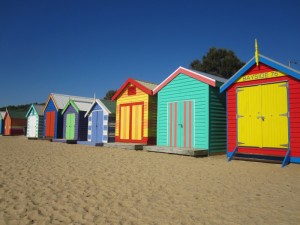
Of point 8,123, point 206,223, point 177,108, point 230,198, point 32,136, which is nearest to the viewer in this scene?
point 206,223

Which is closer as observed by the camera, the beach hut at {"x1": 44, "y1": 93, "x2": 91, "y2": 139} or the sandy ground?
the sandy ground

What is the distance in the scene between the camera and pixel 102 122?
18188 mm

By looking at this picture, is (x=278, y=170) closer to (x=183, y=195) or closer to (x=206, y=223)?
(x=183, y=195)

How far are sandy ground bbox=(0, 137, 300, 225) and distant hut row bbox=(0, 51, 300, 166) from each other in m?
2.12

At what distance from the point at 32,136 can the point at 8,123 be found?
13.0 metres

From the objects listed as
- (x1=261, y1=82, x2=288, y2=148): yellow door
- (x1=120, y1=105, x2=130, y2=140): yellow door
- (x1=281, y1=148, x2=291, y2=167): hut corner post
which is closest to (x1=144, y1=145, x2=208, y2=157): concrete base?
(x1=261, y1=82, x2=288, y2=148): yellow door

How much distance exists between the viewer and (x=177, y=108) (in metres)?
13.1

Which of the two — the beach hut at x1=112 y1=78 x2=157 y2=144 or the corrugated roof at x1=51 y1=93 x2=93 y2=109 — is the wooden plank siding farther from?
the corrugated roof at x1=51 y1=93 x2=93 y2=109

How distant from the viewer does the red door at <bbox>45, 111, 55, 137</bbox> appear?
24.2 metres

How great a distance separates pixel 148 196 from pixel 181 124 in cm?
813

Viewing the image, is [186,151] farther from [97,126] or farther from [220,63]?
[220,63]

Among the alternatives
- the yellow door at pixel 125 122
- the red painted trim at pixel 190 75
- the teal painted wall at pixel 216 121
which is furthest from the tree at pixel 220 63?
the teal painted wall at pixel 216 121

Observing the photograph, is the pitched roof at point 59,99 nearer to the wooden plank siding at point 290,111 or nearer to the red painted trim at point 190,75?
the red painted trim at point 190,75

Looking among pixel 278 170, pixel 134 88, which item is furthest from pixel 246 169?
pixel 134 88
